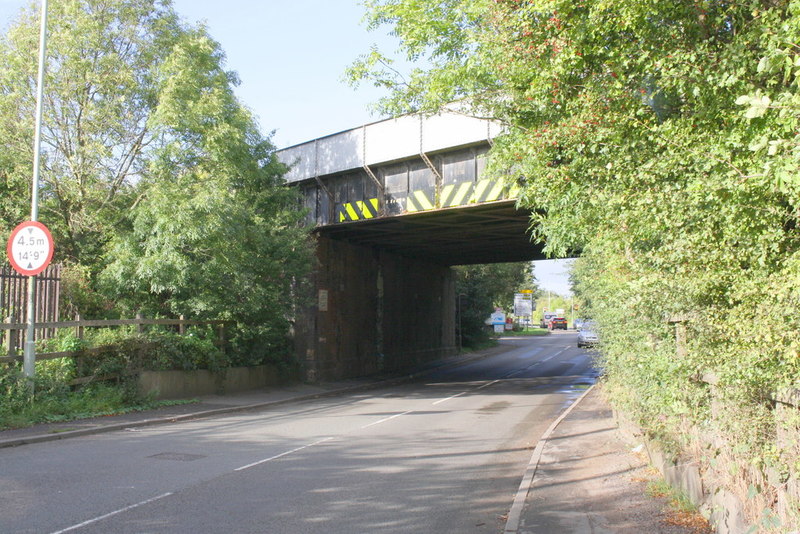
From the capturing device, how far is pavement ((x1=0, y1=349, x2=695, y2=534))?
6.37 m

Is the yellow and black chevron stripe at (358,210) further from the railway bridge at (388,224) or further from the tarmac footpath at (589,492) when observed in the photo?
the tarmac footpath at (589,492)

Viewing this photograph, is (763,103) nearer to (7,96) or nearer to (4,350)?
(4,350)

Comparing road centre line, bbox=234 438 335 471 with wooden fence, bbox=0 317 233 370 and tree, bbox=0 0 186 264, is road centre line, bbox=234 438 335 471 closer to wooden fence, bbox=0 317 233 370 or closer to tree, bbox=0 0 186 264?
wooden fence, bbox=0 317 233 370

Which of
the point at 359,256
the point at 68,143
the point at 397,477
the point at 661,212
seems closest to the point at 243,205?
the point at 68,143

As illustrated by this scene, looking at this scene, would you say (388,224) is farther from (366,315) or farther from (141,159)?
(141,159)

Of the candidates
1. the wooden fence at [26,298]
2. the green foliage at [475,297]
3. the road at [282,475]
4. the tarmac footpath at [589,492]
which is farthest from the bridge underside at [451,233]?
the green foliage at [475,297]

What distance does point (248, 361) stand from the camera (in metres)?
19.9

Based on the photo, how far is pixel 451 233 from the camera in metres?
24.9

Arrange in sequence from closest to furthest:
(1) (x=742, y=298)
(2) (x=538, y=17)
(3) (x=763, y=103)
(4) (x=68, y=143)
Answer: (3) (x=763, y=103)
(1) (x=742, y=298)
(2) (x=538, y=17)
(4) (x=68, y=143)

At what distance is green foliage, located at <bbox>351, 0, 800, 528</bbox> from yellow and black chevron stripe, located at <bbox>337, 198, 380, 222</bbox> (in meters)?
10.7

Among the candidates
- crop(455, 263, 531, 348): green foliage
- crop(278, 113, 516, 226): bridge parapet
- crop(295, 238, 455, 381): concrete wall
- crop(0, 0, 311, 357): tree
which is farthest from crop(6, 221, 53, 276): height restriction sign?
crop(455, 263, 531, 348): green foliage

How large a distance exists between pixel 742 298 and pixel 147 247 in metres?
14.1

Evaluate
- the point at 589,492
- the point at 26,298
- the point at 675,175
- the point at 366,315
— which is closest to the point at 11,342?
the point at 26,298

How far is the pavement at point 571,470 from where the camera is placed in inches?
251
